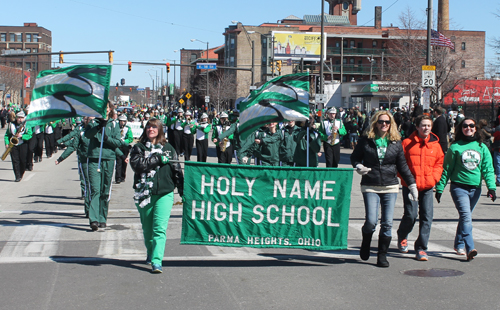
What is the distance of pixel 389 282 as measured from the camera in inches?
263

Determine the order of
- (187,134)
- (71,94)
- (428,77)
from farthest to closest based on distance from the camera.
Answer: (187,134) < (428,77) < (71,94)

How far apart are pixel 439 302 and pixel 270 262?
2302mm

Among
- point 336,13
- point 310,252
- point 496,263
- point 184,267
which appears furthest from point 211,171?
point 336,13

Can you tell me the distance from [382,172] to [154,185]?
8.42 ft

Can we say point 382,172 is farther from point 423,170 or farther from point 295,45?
point 295,45

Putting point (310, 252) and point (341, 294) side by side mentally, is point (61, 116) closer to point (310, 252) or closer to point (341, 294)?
point (310, 252)

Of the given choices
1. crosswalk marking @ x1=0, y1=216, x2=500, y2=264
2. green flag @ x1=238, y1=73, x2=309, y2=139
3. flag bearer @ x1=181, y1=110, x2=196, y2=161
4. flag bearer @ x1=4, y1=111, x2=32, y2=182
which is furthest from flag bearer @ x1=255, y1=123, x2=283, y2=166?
flag bearer @ x1=181, y1=110, x2=196, y2=161

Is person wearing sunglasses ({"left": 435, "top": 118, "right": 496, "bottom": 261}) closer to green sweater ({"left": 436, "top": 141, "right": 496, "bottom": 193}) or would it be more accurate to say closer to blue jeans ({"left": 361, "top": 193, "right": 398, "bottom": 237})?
green sweater ({"left": 436, "top": 141, "right": 496, "bottom": 193})

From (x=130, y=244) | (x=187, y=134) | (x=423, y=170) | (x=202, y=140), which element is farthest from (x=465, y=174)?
(x=187, y=134)

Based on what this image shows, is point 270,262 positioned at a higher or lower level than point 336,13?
lower

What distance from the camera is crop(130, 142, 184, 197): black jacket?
7.10m

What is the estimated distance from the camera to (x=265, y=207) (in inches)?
293

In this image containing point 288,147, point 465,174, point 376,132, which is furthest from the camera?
point 288,147

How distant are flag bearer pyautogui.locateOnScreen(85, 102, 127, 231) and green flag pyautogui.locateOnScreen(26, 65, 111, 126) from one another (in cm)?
51
